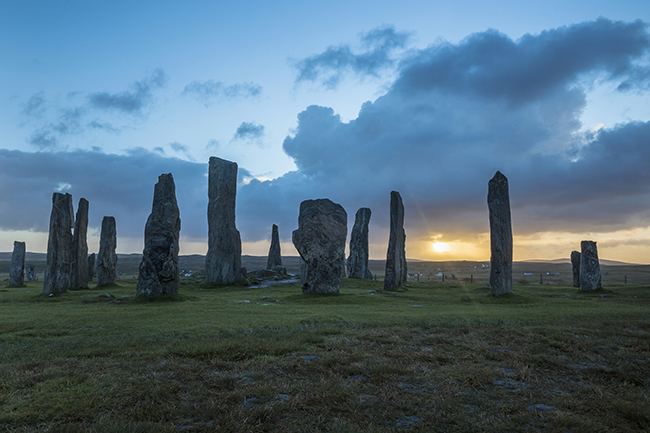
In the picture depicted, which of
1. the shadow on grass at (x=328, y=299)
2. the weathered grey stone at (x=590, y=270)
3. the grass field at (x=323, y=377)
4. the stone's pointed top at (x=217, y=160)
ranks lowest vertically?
the shadow on grass at (x=328, y=299)

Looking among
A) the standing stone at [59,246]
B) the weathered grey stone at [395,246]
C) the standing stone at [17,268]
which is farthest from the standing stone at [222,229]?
the standing stone at [17,268]

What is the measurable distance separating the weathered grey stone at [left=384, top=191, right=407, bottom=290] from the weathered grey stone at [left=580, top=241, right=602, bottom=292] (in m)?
11.4

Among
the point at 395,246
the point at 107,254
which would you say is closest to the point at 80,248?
the point at 107,254

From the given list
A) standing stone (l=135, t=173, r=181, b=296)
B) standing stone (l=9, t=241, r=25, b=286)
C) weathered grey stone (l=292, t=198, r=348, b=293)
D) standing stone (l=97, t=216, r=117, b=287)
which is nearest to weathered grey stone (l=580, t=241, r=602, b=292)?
weathered grey stone (l=292, t=198, r=348, b=293)

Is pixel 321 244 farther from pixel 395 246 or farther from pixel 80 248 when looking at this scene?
pixel 80 248

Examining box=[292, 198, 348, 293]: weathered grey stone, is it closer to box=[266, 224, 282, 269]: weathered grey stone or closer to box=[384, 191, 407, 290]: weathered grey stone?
box=[384, 191, 407, 290]: weathered grey stone

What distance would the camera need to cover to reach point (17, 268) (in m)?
29.8

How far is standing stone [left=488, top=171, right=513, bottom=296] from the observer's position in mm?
19891

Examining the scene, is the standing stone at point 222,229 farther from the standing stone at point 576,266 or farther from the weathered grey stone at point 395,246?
the standing stone at point 576,266

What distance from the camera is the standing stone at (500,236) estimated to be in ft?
65.3

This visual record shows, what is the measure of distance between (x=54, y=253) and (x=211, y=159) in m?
11.8

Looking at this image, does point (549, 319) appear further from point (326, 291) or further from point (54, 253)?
point (54, 253)

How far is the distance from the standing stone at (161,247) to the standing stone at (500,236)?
16042 millimetres

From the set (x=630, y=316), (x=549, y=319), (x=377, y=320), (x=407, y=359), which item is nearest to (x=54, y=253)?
(x=377, y=320)
